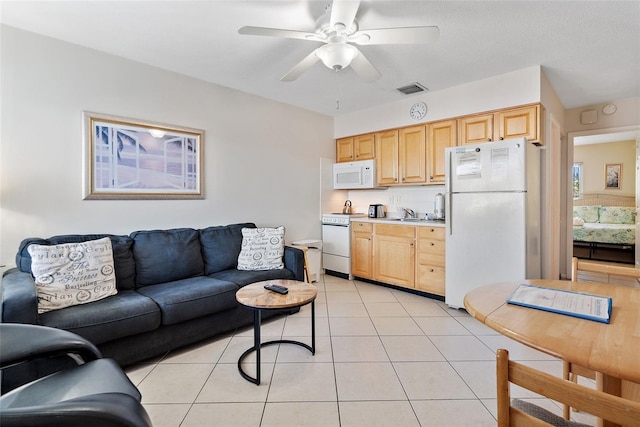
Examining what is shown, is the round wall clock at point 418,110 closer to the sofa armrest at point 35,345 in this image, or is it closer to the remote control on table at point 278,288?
the remote control on table at point 278,288

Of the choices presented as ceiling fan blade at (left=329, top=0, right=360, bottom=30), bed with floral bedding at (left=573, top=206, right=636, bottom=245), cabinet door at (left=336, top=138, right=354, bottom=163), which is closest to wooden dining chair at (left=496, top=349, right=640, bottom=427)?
ceiling fan blade at (left=329, top=0, right=360, bottom=30)

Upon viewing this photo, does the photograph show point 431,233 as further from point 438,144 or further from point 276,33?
point 276,33

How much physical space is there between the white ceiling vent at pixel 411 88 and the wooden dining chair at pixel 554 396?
3340 mm

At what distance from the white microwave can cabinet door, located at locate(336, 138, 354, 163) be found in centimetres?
15

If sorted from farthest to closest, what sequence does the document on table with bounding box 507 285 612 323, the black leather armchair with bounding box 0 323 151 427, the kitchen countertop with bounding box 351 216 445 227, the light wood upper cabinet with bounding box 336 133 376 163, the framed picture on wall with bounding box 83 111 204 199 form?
1. the light wood upper cabinet with bounding box 336 133 376 163
2. the kitchen countertop with bounding box 351 216 445 227
3. the framed picture on wall with bounding box 83 111 204 199
4. the document on table with bounding box 507 285 612 323
5. the black leather armchair with bounding box 0 323 151 427

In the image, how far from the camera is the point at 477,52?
2.66 meters

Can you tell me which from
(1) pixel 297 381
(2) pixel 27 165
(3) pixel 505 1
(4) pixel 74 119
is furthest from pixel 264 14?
(1) pixel 297 381

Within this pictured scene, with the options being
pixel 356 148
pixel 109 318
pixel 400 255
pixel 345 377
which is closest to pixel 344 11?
pixel 345 377

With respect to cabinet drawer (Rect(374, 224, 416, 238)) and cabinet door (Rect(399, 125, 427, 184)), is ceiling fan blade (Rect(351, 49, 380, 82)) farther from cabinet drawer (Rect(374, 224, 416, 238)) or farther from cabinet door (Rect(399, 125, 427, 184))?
cabinet drawer (Rect(374, 224, 416, 238))

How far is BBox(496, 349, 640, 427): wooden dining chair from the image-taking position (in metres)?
0.59

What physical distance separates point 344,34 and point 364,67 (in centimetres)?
39

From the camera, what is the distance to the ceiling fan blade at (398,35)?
1818mm

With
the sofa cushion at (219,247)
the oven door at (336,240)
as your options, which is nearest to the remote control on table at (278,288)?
the sofa cushion at (219,247)

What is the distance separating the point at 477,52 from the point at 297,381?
10.1 ft
